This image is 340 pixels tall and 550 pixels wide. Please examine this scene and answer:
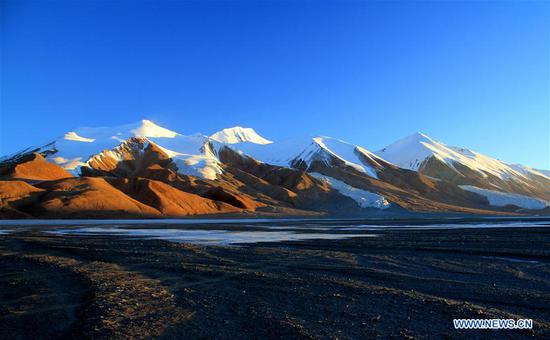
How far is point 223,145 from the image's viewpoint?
561 feet

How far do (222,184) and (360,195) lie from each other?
130 ft

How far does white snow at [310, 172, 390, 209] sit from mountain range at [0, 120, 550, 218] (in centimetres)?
29

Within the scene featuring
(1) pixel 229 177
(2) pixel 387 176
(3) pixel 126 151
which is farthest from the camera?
(2) pixel 387 176

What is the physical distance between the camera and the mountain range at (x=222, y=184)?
246 ft

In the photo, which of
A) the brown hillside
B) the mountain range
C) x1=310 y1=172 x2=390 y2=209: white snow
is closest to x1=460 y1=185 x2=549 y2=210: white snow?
the mountain range

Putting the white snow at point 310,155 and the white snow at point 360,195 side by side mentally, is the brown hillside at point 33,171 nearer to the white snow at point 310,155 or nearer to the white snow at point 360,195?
the white snow at point 360,195

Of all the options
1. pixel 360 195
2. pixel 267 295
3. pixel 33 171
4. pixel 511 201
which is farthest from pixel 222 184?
pixel 267 295

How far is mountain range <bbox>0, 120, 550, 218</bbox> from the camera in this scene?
7500 cm

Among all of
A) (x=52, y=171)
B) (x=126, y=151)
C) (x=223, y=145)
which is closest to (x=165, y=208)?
(x=52, y=171)

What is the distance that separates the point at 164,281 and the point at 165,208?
70713 millimetres

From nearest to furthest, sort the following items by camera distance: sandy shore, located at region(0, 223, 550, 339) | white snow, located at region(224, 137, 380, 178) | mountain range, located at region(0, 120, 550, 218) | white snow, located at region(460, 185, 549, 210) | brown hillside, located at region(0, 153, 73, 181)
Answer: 1. sandy shore, located at region(0, 223, 550, 339)
2. mountain range, located at region(0, 120, 550, 218)
3. brown hillside, located at region(0, 153, 73, 181)
4. white snow, located at region(460, 185, 549, 210)
5. white snow, located at region(224, 137, 380, 178)

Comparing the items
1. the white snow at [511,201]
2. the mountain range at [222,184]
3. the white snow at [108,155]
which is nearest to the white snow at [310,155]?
the mountain range at [222,184]

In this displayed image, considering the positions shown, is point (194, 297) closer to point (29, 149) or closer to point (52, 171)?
point (52, 171)

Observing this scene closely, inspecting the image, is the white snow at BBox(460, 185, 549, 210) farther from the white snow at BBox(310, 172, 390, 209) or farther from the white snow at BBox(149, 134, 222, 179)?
the white snow at BBox(149, 134, 222, 179)
